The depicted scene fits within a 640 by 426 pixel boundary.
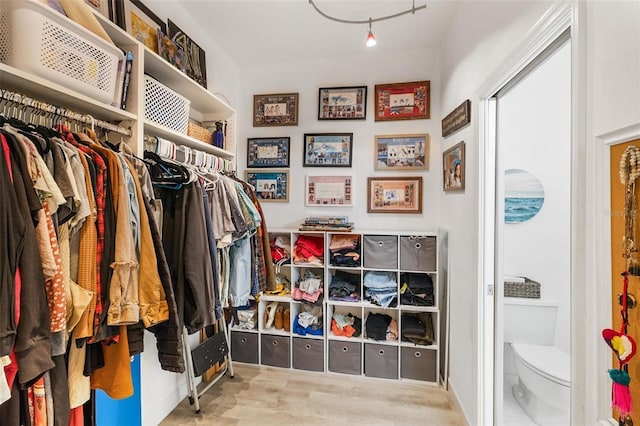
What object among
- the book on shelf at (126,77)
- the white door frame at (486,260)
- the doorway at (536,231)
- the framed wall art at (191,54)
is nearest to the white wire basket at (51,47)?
the book on shelf at (126,77)

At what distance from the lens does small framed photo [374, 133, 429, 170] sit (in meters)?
2.33

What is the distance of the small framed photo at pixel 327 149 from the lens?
8.05 feet

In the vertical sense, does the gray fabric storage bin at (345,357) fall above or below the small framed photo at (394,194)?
below

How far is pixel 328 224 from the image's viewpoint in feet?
7.42

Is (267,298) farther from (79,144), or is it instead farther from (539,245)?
(539,245)

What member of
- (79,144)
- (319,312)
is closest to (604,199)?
(79,144)

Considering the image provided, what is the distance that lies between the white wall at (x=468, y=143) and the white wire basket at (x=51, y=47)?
1.66m

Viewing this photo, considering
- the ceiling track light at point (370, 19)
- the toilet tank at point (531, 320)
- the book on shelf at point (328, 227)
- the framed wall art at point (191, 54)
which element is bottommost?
the toilet tank at point (531, 320)

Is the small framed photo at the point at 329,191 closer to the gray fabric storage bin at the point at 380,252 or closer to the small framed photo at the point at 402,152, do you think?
the small framed photo at the point at 402,152

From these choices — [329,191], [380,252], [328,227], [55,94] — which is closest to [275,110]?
[329,191]

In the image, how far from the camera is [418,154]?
2338 mm

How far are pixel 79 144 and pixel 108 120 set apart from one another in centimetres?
35

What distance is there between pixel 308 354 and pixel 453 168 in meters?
1.82

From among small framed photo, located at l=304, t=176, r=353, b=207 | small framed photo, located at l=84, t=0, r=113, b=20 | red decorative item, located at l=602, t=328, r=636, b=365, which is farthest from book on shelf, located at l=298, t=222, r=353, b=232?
small framed photo, located at l=84, t=0, r=113, b=20
